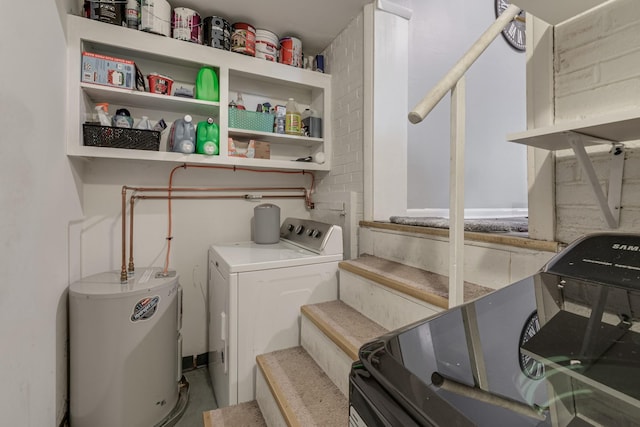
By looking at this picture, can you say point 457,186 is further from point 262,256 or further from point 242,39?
point 242,39

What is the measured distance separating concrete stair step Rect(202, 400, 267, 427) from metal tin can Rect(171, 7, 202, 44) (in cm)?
227

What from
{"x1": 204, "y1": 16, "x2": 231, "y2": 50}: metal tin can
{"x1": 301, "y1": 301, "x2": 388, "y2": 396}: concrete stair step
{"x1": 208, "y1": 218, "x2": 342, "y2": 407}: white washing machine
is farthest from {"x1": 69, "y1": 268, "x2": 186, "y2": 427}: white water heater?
{"x1": 204, "y1": 16, "x2": 231, "y2": 50}: metal tin can

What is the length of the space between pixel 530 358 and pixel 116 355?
180 cm

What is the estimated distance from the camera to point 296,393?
1.26 meters

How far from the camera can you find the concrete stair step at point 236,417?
1.40 meters

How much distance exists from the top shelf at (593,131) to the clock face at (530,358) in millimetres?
503

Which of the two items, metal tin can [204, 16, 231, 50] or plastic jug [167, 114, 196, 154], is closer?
plastic jug [167, 114, 196, 154]

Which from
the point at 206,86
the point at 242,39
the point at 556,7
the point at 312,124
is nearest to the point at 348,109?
the point at 312,124

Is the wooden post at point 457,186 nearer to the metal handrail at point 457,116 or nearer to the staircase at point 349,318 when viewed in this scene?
the metal handrail at point 457,116

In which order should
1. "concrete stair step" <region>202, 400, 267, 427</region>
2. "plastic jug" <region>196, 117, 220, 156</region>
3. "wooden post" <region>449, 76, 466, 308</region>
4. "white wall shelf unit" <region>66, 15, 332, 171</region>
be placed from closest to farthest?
1. "wooden post" <region>449, 76, 466, 308</region>
2. "concrete stair step" <region>202, 400, 267, 427</region>
3. "white wall shelf unit" <region>66, 15, 332, 171</region>
4. "plastic jug" <region>196, 117, 220, 156</region>

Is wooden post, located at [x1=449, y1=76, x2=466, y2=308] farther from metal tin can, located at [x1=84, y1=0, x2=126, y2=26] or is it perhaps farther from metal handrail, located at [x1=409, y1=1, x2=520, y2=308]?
metal tin can, located at [x1=84, y1=0, x2=126, y2=26]

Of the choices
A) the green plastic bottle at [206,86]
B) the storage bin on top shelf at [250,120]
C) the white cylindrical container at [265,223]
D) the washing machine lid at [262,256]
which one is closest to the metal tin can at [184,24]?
the green plastic bottle at [206,86]

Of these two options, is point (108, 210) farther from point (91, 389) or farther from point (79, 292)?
point (91, 389)

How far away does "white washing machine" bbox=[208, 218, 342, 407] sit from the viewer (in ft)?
4.99
